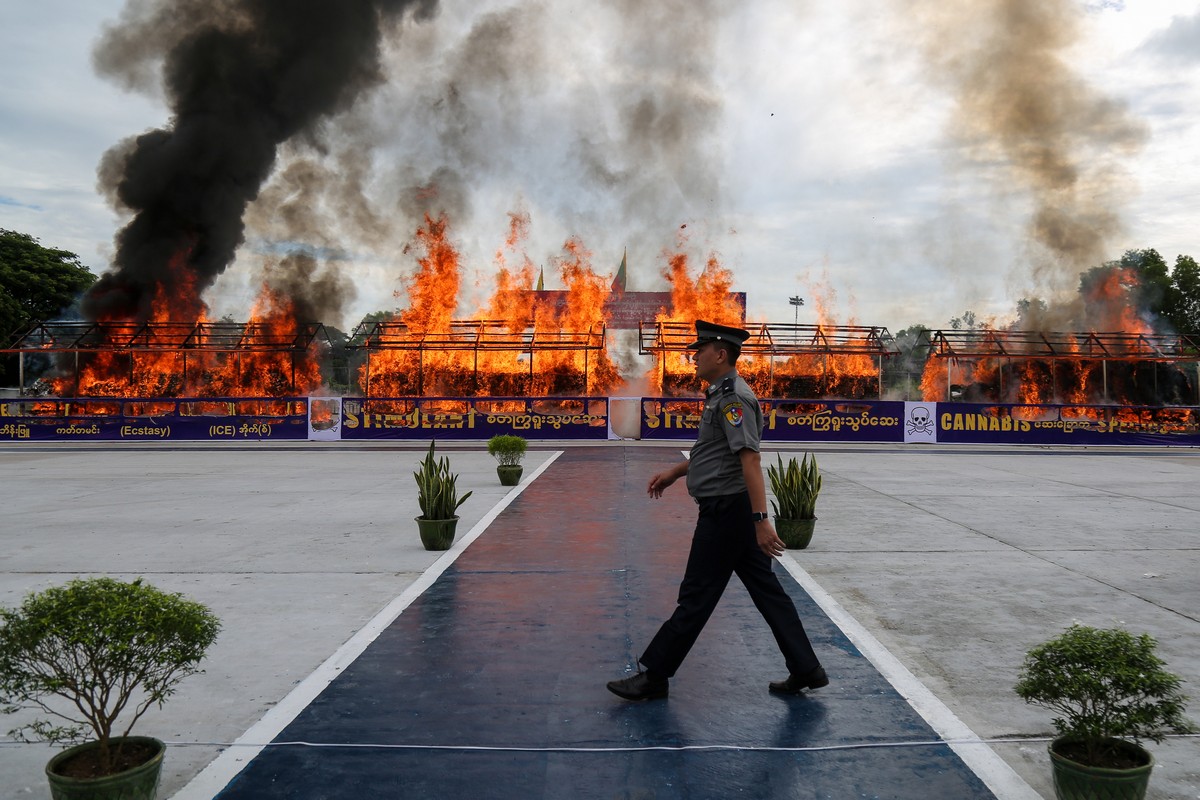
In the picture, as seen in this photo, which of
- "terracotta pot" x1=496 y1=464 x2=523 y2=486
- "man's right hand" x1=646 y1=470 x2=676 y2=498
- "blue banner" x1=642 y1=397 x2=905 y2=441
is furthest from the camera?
"blue banner" x1=642 y1=397 x2=905 y2=441

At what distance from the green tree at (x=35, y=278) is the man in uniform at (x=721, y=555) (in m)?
52.6

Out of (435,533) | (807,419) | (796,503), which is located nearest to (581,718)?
(435,533)

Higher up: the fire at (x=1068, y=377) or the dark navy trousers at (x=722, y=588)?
the fire at (x=1068, y=377)

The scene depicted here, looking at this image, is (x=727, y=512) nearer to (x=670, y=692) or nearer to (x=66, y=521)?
(x=670, y=692)

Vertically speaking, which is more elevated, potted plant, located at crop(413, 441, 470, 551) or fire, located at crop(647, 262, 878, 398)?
fire, located at crop(647, 262, 878, 398)

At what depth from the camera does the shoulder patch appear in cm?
429

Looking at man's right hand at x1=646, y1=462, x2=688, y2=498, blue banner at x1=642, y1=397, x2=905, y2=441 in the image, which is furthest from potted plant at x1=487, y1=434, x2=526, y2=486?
blue banner at x1=642, y1=397, x2=905, y2=441

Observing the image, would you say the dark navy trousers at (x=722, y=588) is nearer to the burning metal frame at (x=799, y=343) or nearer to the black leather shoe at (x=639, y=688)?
the black leather shoe at (x=639, y=688)

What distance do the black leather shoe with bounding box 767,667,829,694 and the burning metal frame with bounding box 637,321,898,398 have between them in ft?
83.5

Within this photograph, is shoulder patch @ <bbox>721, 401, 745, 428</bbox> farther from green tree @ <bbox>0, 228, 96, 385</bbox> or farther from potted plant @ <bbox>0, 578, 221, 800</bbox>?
green tree @ <bbox>0, 228, 96, 385</bbox>

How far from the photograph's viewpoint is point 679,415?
27.2 m

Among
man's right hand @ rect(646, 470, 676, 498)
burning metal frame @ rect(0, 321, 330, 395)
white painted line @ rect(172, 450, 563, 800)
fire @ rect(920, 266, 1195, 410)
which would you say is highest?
burning metal frame @ rect(0, 321, 330, 395)

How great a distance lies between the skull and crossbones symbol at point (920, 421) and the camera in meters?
26.5

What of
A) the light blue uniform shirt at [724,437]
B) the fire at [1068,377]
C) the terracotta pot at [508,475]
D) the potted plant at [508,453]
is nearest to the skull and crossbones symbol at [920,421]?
the fire at [1068,377]
